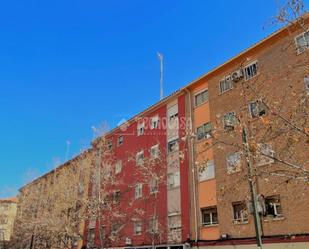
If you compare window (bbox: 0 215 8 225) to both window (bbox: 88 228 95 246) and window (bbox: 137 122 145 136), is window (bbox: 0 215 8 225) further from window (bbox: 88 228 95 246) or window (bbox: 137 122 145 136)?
window (bbox: 137 122 145 136)

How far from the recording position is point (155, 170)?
88.8 ft

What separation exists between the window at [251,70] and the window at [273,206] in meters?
7.57

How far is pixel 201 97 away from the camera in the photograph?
25594 mm

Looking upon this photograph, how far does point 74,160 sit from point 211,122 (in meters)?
15.1

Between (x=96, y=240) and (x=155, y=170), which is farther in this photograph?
(x=96, y=240)

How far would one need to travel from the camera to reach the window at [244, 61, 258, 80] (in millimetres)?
21789

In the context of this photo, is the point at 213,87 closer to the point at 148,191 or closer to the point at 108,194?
the point at 148,191

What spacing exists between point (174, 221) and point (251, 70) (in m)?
11.3

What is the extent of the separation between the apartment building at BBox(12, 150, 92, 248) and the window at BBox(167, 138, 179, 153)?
24.7 ft

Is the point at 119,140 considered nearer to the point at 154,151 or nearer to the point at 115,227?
the point at 154,151

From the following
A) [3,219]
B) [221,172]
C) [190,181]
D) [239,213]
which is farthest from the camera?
[3,219]

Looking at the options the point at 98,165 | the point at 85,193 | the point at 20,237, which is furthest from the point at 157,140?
the point at 20,237

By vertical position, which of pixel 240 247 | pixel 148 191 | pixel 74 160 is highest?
pixel 74 160

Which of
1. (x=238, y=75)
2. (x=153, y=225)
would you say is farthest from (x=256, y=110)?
(x=153, y=225)
